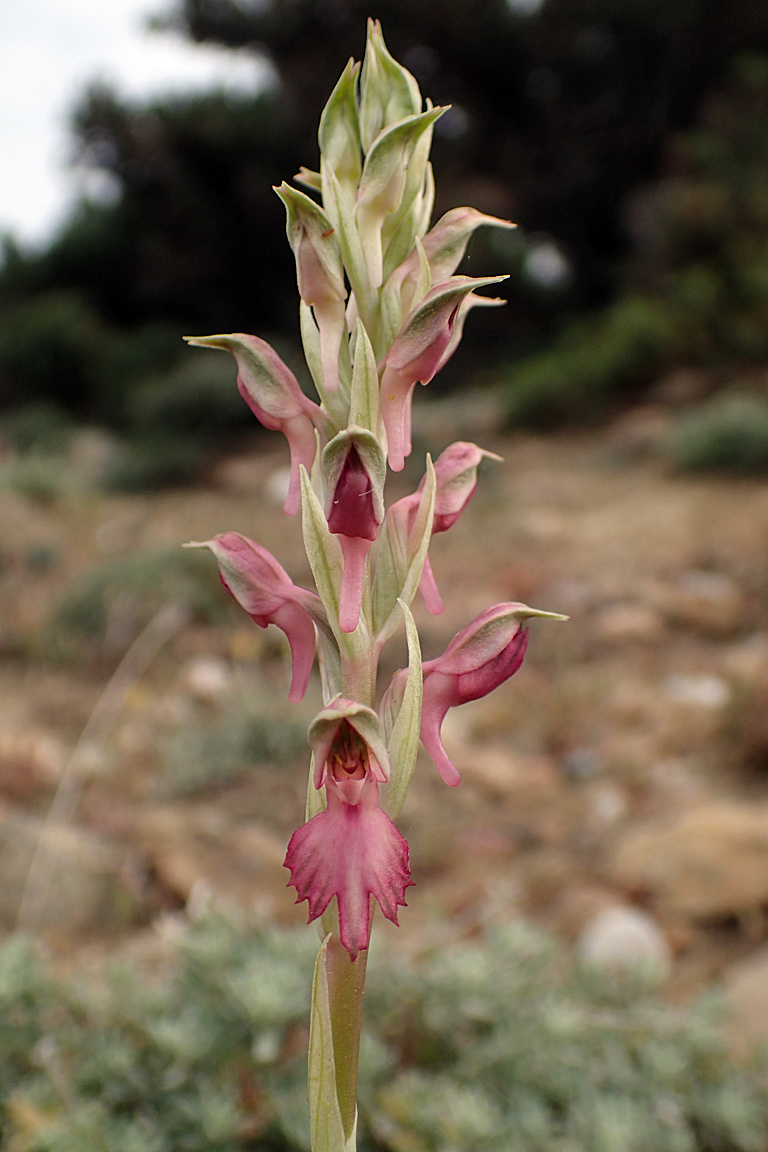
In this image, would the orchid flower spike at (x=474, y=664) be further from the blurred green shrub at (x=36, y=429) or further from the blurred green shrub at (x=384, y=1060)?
the blurred green shrub at (x=36, y=429)

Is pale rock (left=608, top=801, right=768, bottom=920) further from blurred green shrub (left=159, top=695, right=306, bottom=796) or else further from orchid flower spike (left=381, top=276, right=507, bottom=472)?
orchid flower spike (left=381, top=276, right=507, bottom=472)

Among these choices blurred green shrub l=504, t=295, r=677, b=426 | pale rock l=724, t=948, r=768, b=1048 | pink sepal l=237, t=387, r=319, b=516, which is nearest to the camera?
pink sepal l=237, t=387, r=319, b=516

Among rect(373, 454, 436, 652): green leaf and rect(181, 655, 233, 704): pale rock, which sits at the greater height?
rect(181, 655, 233, 704): pale rock

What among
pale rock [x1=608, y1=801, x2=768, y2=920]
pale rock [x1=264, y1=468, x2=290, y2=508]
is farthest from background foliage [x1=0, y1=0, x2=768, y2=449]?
pale rock [x1=608, y1=801, x2=768, y2=920]

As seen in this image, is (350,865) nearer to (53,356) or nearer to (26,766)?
(26,766)

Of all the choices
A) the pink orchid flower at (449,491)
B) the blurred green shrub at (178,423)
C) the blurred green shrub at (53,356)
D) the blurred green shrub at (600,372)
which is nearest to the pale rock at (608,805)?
the pink orchid flower at (449,491)

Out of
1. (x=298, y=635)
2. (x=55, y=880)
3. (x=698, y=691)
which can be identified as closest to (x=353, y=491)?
(x=298, y=635)

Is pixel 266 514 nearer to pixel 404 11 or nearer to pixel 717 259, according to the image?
pixel 717 259
